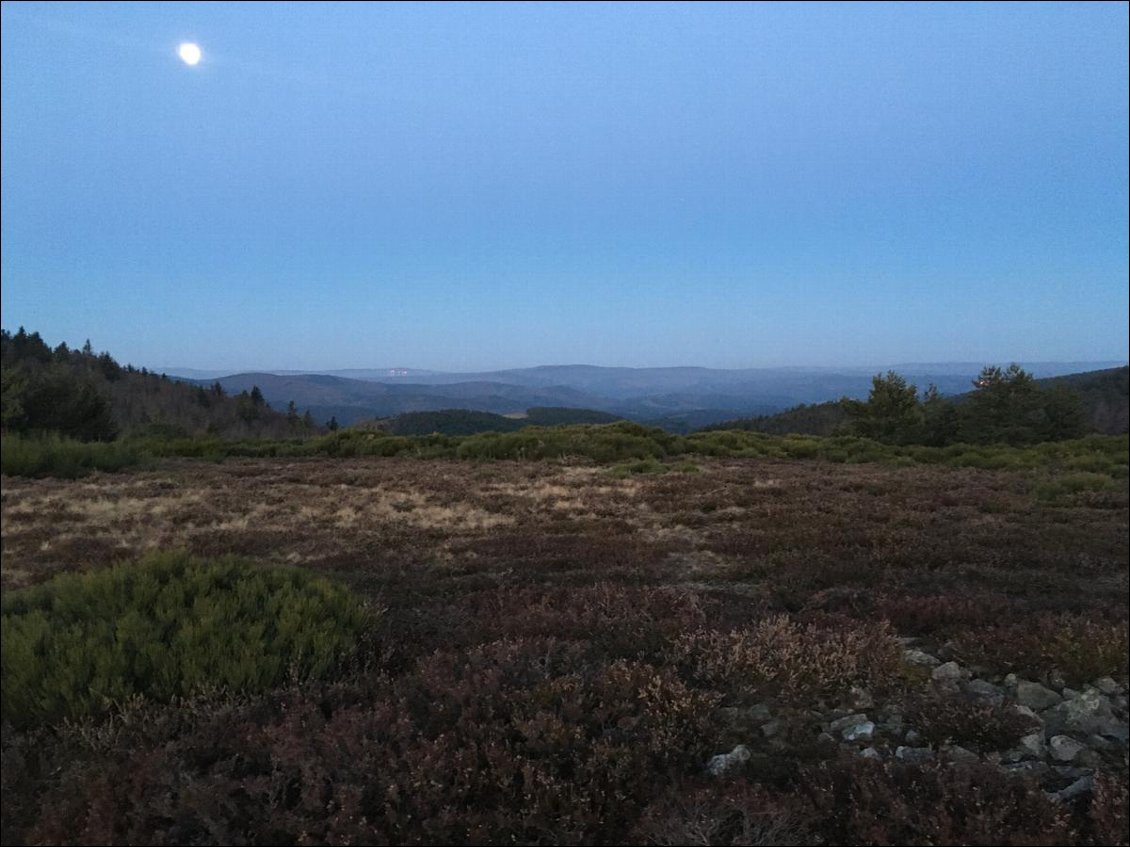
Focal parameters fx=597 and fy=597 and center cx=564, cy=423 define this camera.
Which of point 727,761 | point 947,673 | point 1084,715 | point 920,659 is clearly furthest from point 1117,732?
point 727,761

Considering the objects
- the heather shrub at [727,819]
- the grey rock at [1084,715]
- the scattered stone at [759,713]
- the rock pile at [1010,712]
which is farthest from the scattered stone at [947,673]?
the heather shrub at [727,819]

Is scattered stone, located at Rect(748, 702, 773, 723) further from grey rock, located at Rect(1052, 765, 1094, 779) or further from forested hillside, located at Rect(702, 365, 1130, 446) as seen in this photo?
forested hillside, located at Rect(702, 365, 1130, 446)

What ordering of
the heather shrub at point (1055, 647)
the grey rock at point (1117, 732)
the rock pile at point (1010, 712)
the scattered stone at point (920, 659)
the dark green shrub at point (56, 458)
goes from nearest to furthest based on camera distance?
the rock pile at point (1010, 712)
the grey rock at point (1117, 732)
the heather shrub at point (1055, 647)
the scattered stone at point (920, 659)
the dark green shrub at point (56, 458)

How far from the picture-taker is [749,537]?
8.68m

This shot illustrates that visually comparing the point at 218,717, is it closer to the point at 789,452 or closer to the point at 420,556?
the point at 420,556

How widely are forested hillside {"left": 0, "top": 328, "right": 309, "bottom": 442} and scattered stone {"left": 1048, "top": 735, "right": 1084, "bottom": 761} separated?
94.8 ft

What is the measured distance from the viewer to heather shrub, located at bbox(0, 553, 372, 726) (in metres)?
3.40

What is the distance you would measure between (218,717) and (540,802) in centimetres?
175

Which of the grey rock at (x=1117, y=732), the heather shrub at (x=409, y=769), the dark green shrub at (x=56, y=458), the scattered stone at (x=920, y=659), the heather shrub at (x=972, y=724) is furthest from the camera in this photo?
the dark green shrub at (x=56, y=458)

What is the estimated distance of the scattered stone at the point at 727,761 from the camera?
2809 millimetres

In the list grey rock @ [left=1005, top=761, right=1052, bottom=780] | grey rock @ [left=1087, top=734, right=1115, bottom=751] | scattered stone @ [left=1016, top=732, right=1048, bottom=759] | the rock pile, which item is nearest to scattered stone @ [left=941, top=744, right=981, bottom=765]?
the rock pile

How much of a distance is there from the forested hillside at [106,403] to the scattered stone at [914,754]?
28.3 meters

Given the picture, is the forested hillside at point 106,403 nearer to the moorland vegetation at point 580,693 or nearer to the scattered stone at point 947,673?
the moorland vegetation at point 580,693

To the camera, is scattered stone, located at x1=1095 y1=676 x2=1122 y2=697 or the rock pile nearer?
the rock pile
